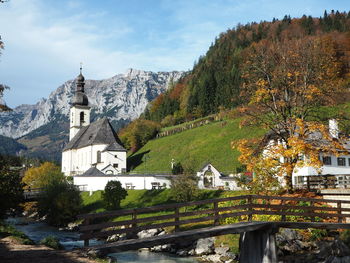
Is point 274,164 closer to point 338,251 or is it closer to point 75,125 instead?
point 338,251

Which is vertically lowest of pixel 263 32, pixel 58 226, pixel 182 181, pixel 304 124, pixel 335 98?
pixel 58 226

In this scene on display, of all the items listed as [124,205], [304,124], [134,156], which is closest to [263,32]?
[134,156]

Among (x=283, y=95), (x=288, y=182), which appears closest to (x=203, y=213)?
(x=288, y=182)

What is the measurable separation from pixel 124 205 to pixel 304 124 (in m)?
31.0

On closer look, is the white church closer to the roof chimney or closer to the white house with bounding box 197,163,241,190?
the white house with bounding box 197,163,241,190

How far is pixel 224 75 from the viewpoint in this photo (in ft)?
377

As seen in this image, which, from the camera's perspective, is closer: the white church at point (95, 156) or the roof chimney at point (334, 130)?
the roof chimney at point (334, 130)

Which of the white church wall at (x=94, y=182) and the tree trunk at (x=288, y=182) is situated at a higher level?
the tree trunk at (x=288, y=182)

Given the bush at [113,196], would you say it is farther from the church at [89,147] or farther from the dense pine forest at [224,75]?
the dense pine forest at [224,75]

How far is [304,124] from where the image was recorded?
961 inches

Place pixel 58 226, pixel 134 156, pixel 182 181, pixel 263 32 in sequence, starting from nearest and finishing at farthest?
pixel 182 181, pixel 58 226, pixel 134 156, pixel 263 32

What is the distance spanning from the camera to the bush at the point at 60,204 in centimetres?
4644

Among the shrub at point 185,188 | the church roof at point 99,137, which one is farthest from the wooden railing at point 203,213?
the church roof at point 99,137

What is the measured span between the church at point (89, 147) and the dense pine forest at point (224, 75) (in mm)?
14325
